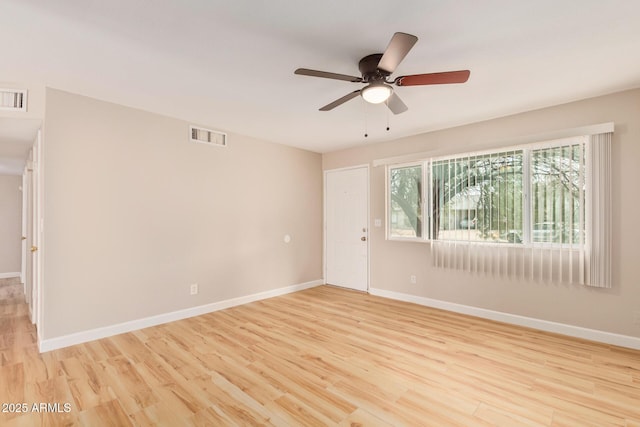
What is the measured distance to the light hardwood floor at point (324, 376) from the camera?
76.2 inches

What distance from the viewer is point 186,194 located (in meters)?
3.84

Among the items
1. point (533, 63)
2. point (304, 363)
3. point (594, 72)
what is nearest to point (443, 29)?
point (533, 63)

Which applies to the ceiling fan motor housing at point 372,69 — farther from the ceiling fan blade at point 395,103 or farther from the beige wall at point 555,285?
the beige wall at point 555,285

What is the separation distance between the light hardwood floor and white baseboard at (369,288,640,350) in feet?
0.54

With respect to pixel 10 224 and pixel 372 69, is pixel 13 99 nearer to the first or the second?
pixel 372 69

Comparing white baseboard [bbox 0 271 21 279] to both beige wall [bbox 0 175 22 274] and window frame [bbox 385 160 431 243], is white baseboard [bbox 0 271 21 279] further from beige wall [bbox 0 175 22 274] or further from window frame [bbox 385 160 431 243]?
window frame [bbox 385 160 431 243]

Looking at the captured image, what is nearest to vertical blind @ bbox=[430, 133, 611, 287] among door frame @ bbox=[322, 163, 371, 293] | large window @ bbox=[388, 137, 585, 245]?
large window @ bbox=[388, 137, 585, 245]

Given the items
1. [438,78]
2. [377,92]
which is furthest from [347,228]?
[438,78]

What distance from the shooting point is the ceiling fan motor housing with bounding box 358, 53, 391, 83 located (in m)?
2.24

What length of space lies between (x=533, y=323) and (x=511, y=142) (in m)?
2.16

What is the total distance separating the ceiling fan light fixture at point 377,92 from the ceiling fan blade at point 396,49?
0.15 meters

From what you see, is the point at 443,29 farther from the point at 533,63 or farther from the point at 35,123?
the point at 35,123

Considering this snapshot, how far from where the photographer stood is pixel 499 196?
3.64m

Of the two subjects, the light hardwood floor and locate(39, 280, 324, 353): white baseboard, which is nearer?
the light hardwood floor
